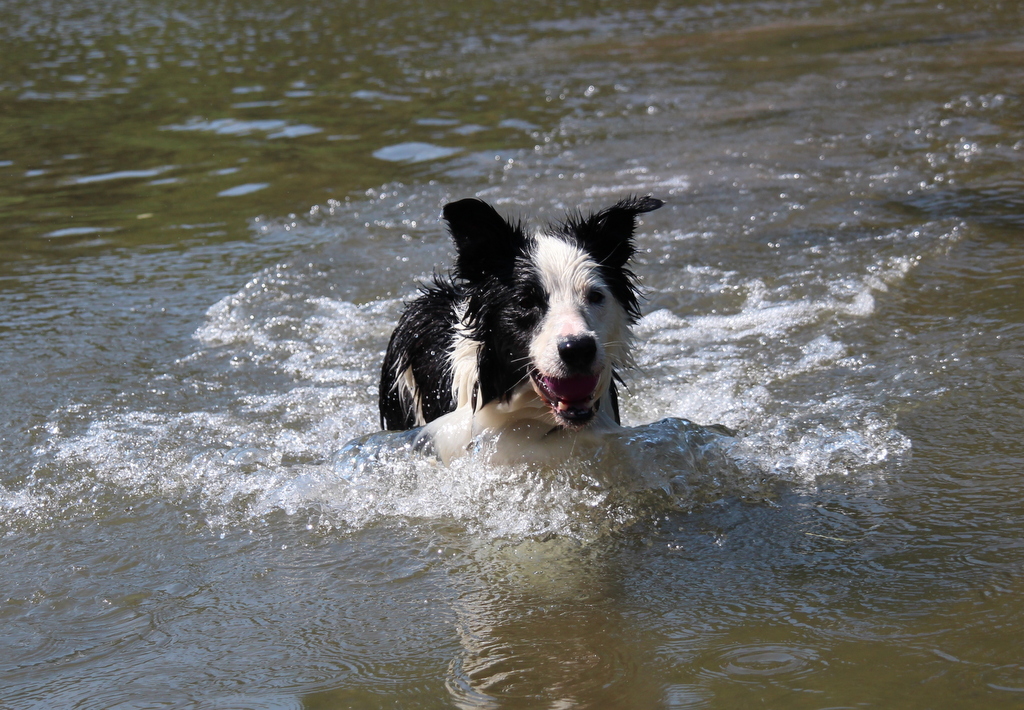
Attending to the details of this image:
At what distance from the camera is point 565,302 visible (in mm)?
3898

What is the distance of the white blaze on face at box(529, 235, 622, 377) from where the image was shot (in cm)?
375

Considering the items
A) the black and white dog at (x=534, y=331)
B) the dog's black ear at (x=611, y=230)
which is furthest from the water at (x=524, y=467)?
the dog's black ear at (x=611, y=230)

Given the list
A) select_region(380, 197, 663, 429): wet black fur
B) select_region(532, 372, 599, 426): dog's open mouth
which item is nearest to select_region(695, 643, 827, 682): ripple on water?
select_region(532, 372, 599, 426): dog's open mouth

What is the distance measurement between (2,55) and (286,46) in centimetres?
459

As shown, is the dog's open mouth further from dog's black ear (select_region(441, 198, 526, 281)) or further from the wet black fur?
dog's black ear (select_region(441, 198, 526, 281))

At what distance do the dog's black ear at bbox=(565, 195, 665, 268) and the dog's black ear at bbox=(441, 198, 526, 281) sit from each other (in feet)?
0.84

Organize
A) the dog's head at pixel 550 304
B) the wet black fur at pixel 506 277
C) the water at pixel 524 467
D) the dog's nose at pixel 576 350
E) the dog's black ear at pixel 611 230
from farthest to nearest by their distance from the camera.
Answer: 1. the dog's black ear at pixel 611 230
2. the wet black fur at pixel 506 277
3. the dog's head at pixel 550 304
4. the dog's nose at pixel 576 350
5. the water at pixel 524 467

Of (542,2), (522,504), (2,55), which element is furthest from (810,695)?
(542,2)

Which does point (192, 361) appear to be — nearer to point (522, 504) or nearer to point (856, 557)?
point (522, 504)

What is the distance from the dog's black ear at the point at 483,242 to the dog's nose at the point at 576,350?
461mm

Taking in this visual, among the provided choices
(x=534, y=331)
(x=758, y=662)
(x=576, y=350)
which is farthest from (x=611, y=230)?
(x=758, y=662)

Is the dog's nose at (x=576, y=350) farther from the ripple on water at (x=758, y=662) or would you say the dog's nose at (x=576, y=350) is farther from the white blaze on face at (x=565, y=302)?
the ripple on water at (x=758, y=662)

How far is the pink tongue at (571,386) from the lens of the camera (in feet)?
12.6

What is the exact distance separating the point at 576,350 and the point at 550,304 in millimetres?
270
